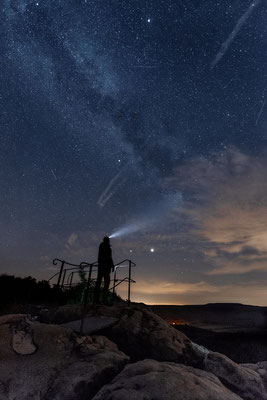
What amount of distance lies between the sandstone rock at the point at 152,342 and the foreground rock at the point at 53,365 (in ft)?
3.22

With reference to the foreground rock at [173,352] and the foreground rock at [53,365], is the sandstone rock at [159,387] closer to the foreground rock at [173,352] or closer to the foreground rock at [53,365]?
the foreground rock at [53,365]

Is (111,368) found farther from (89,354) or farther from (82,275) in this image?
(82,275)

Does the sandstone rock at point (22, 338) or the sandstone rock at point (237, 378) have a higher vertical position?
the sandstone rock at point (22, 338)

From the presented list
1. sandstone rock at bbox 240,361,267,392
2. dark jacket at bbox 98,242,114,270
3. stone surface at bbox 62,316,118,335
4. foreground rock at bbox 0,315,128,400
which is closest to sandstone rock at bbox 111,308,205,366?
stone surface at bbox 62,316,118,335

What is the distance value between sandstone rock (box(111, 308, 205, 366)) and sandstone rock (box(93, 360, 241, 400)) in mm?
2132

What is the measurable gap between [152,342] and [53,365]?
111 inches

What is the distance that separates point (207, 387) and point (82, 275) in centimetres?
987

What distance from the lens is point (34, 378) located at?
18.6 ft

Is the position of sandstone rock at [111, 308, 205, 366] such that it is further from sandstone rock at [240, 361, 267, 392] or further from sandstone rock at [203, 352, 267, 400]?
sandstone rock at [240, 361, 267, 392]

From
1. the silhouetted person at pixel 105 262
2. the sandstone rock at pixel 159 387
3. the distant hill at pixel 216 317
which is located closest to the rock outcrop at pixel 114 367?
the sandstone rock at pixel 159 387

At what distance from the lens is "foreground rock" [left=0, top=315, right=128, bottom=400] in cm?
542

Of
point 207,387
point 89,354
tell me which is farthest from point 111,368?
point 207,387

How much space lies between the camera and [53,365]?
19.7 feet

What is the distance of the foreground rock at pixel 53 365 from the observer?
17.8ft
